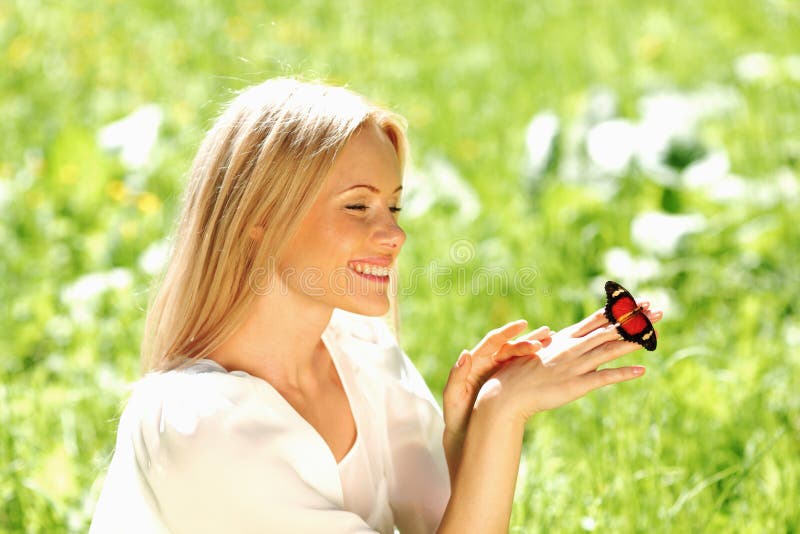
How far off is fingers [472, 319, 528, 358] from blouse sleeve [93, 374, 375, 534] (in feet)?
1.27

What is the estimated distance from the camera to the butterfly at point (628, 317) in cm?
187

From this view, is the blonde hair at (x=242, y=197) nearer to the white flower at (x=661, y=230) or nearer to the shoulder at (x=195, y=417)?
the shoulder at (x=195, y=417)

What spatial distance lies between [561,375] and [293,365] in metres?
0.48

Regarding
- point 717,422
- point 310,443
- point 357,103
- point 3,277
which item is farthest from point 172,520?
point 3,277

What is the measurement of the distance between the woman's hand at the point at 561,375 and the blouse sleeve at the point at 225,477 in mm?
329

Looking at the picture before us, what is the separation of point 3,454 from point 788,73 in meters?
3.64

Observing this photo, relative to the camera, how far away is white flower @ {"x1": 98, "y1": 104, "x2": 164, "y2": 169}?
437 cm

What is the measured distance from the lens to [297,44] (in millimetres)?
5590

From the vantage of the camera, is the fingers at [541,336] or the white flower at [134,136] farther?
the white flower at [134,136]

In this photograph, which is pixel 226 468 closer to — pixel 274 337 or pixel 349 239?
pixel 274 337

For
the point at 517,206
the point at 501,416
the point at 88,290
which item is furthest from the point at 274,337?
the point at 517,206

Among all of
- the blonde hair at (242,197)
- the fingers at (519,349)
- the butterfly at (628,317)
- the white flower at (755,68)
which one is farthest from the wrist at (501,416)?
the white flower at (755,68)

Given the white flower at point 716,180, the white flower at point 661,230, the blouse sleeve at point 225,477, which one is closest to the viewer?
the blouse sleeve at point 225,477

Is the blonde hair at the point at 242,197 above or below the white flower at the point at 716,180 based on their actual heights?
below
